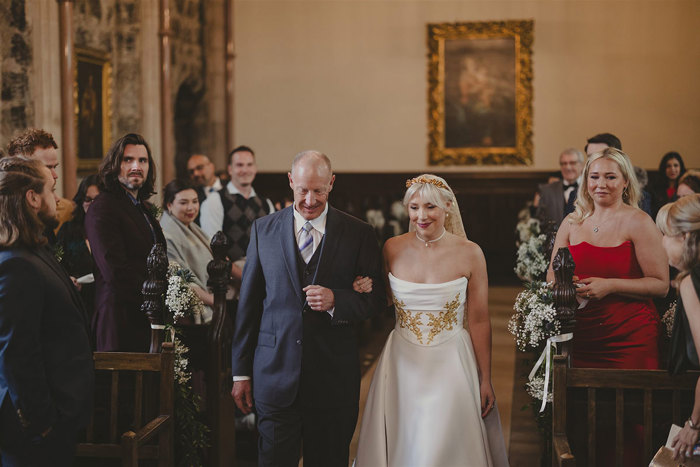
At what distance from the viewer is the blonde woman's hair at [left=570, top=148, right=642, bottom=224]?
3609 millimetres

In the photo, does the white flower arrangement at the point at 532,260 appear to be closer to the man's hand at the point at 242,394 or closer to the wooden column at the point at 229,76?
the man's hand at the point at 242,394

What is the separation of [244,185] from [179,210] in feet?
4.24

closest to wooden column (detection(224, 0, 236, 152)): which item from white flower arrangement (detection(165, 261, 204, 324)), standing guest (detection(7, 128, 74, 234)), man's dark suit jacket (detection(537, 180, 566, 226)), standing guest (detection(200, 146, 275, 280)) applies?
man's dark suit jacket (detection(537, 180, 566, 226))

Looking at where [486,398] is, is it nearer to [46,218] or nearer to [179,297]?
[179,297]

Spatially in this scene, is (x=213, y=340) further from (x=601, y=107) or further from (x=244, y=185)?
(x=601, y=107)

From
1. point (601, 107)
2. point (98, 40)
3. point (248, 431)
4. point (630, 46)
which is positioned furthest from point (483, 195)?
point (248, 431)

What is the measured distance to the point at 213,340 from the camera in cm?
400

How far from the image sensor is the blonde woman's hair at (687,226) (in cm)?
250

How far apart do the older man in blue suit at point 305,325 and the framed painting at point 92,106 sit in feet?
24.4

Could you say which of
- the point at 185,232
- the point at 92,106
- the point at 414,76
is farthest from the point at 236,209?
the point at 414,76

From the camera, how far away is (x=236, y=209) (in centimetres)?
593

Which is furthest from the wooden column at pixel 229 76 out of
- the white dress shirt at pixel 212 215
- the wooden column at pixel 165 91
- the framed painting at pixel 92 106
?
the white dress shirt at pixel 212 215

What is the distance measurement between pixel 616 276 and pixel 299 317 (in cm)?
154

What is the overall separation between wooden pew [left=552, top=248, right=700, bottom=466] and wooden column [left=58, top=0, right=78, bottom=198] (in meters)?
7.13
